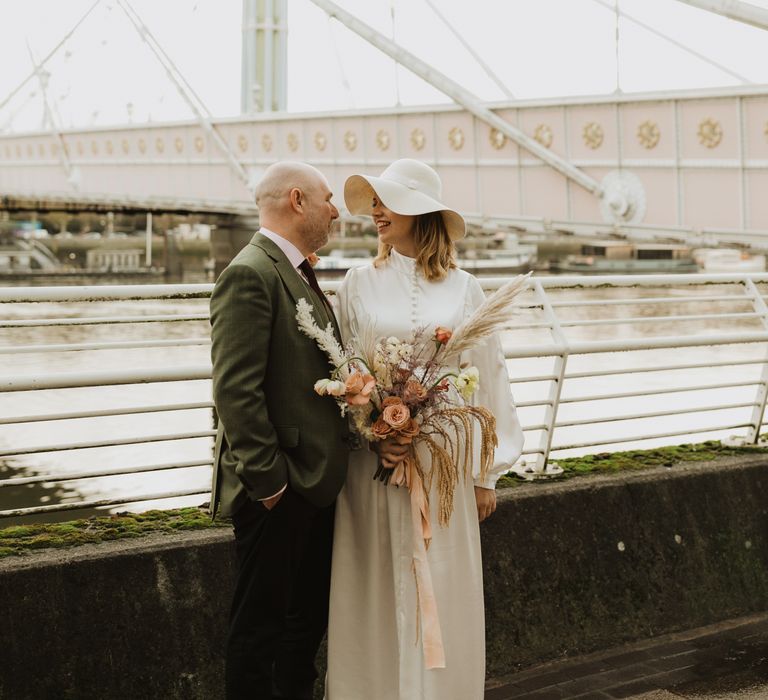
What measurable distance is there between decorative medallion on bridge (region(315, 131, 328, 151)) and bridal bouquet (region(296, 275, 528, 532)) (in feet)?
65.2

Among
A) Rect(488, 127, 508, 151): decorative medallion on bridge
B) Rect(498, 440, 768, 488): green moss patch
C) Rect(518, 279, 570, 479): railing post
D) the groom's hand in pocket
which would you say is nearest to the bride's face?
the groom's hand in pocket

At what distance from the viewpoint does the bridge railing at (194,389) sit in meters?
3.24

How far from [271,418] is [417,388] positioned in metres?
0.33

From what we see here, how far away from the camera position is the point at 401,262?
281cm

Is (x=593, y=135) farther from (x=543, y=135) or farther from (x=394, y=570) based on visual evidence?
(x=394, y=570)

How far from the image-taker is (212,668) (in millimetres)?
3104

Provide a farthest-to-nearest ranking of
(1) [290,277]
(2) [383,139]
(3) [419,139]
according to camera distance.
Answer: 1. (2) [383,139]
2. (3) [419,139]
3. (1) [290,277]

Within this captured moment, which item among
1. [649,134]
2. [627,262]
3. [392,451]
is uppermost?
[627,262]

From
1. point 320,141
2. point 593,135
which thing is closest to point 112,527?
point 593,135

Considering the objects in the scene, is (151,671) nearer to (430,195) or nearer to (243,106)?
(430,195)

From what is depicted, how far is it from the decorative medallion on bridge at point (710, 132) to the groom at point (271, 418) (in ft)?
50.7

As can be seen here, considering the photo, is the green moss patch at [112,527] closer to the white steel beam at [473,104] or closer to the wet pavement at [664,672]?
the wet pavement at [664,672]

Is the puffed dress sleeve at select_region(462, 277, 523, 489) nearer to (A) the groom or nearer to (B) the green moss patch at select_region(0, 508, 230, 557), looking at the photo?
(A) the groom

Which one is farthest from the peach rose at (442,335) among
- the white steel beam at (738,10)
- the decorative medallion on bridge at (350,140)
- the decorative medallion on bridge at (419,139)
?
the decorative medallion on bridge at (350,140)
